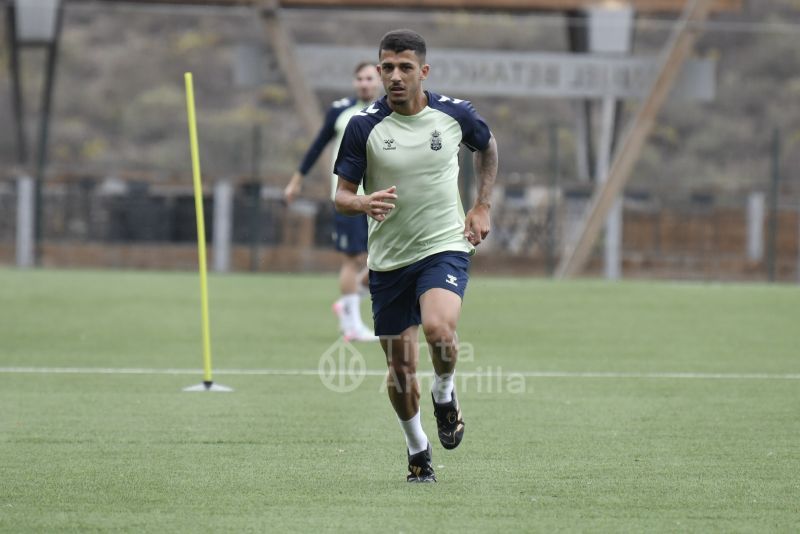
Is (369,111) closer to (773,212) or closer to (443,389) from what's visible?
(443,389)

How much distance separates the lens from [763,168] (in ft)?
154

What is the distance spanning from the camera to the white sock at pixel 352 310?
12.5 meters

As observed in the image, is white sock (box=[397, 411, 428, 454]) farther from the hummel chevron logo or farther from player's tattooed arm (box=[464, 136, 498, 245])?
the hummel chevron logo

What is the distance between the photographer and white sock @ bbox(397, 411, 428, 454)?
6.33 metres

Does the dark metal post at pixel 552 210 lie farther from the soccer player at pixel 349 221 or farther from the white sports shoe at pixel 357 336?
the white sports shoe at pixel 357 336

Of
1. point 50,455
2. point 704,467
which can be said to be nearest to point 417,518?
point 704,467

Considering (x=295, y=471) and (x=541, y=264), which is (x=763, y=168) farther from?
(x=295, y=471)

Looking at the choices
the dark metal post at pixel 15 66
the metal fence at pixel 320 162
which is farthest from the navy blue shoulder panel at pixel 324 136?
the dark metal post at pixel 15 66

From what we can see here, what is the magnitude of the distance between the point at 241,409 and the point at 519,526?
3586 millimetres

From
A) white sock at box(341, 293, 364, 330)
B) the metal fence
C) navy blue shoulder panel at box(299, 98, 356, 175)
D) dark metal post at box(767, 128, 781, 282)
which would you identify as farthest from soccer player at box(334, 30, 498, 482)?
dark metal post at box(767, 128, 781, 282)

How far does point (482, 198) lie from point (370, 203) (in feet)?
2.55
